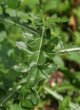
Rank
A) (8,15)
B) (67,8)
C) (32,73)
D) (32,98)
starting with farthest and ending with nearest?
(67,8)
(8,15)
(32,98)
(32,73)

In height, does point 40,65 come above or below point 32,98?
above

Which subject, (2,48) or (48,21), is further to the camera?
(2,48)

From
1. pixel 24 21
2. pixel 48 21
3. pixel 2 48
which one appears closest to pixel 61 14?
pixel 2 48

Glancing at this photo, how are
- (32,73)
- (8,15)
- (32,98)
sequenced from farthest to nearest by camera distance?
(8,15) < (32,98) < (32,73)

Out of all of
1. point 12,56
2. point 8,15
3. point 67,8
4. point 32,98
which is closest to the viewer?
point 32,98

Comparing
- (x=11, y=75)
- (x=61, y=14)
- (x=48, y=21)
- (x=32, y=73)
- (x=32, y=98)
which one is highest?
(x=48, y=21)

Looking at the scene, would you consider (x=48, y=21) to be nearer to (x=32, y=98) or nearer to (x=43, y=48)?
(x=43, y=48)

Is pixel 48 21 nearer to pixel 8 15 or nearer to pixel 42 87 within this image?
pixel 8 15

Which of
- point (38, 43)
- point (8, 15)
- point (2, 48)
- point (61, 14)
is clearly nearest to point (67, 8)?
point (61, 14)

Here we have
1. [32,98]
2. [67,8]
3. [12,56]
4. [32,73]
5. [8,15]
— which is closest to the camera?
[32,73]
